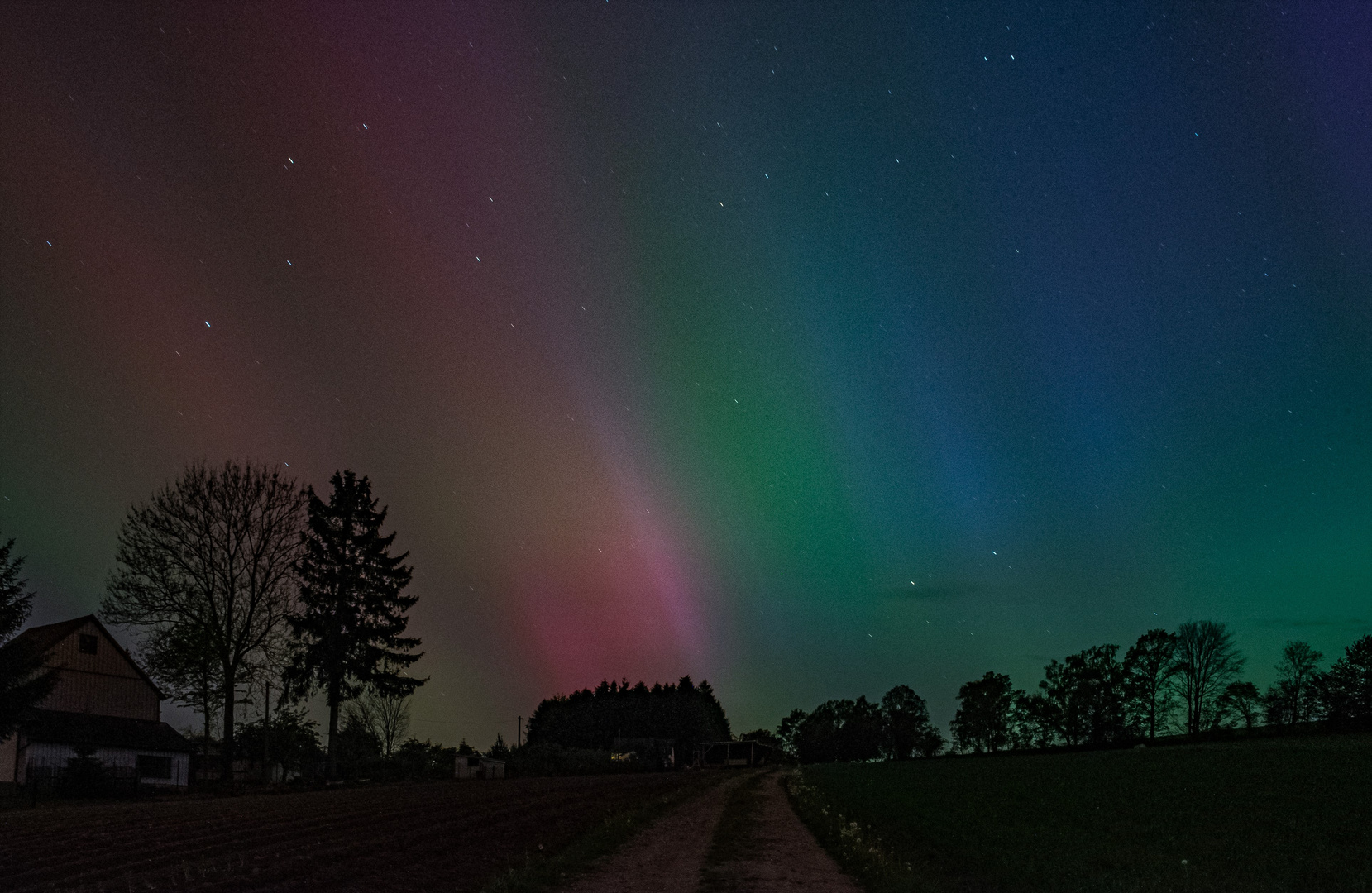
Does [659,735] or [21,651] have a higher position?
[21,651]

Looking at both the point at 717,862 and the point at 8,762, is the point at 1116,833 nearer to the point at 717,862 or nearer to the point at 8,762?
the point at 717,862

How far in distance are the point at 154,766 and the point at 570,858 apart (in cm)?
4022

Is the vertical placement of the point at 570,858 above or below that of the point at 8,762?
above

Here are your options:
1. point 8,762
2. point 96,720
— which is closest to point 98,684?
point 96,720

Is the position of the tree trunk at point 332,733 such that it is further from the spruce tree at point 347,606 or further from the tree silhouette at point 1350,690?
the tree silhouette at point 1350,690

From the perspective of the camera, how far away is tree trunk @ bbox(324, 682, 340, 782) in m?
49.6

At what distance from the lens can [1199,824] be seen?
22875mm

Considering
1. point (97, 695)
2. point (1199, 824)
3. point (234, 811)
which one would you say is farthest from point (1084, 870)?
point (97, 695)

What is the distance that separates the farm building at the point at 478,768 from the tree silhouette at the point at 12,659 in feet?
118

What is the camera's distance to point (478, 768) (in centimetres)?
7481

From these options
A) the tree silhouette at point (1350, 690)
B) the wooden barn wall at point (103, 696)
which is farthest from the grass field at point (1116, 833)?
the tree silhouette at point (1350, 690)

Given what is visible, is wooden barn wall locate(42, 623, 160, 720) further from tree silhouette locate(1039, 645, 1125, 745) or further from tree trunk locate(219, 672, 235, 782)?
tree silhouette locate(1039, 645, 1125, 745)

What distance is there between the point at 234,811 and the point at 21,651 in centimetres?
1407

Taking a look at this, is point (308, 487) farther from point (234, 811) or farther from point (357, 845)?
point (357, 845)
